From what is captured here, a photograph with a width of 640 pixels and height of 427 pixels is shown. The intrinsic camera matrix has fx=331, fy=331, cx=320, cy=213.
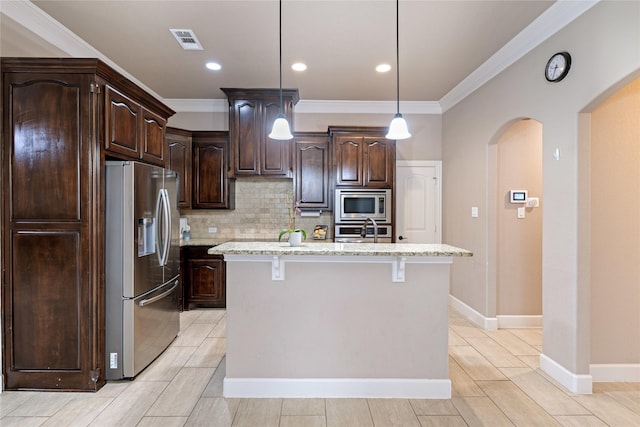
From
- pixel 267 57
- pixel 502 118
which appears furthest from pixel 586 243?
pixel 267 57

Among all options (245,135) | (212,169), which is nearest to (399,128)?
(245,135)

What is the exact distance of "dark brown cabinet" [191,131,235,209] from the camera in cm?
473

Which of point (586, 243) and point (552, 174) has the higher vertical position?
point (552, 174)

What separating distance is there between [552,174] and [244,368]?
287 cm

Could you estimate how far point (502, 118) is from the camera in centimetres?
343

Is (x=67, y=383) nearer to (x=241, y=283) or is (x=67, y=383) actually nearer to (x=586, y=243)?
(x=241, y=283)

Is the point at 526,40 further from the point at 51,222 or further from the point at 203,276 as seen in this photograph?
the point at 203,276

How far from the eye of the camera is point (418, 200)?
5016 mm

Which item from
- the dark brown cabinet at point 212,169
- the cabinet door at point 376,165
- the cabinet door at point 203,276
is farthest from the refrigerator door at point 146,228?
the cabinet door at point 376,165

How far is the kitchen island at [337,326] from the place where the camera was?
7.85 ft

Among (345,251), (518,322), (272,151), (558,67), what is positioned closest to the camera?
(345,251)

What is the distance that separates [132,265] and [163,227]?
1.71ft

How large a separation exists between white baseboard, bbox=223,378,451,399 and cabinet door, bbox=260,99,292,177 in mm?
2822

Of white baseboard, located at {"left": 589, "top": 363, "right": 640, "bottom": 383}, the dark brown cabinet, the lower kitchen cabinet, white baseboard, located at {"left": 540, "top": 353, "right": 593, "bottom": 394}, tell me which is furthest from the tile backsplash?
white baseboard, located at {"left": 589, "top": 363, "right": 640, "bottom": 383}
